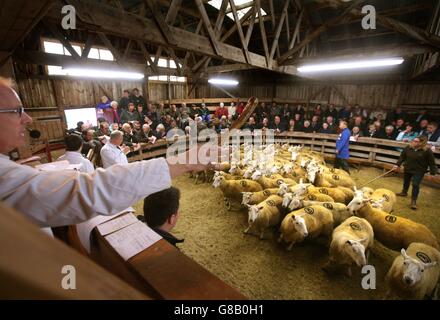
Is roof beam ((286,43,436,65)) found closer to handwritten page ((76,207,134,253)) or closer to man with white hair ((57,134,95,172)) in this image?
man with white hair ((57,134,95,172))

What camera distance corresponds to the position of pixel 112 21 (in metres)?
3.29

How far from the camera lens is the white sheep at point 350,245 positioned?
3.32 metres

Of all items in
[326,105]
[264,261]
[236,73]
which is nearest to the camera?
[264,261]

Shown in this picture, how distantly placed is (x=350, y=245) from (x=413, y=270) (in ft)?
2.49

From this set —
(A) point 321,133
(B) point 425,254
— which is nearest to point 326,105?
(A) point 321,133

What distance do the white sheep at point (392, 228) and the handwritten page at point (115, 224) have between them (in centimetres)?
461

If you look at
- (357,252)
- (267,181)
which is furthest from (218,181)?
(357,252)

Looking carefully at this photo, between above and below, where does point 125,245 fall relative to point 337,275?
above

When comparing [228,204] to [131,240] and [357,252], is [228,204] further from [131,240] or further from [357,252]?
[131,240]

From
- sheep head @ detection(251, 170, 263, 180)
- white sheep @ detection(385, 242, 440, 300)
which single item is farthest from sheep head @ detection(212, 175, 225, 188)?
white sheep @ detection(385, 242, 440, 300)

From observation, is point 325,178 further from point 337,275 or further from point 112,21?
point 112,21

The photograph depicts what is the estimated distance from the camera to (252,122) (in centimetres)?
1148

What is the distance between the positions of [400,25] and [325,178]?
4.69m

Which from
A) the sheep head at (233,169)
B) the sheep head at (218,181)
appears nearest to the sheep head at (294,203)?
the sheep head at (218,181)
